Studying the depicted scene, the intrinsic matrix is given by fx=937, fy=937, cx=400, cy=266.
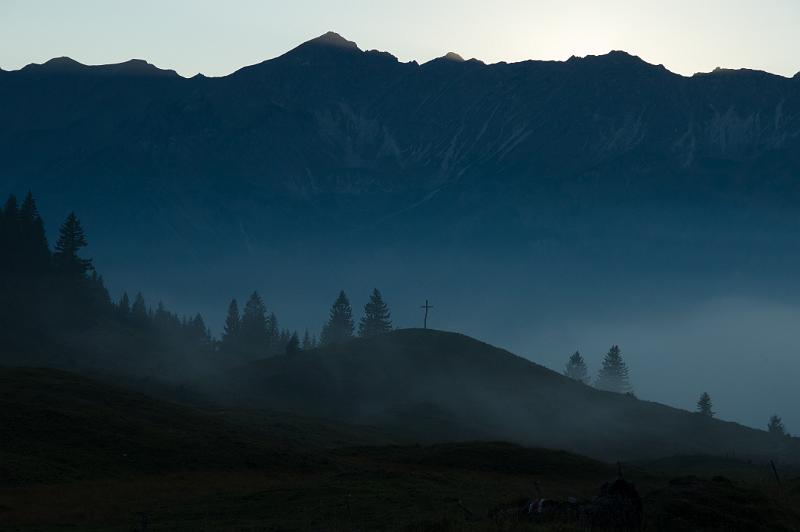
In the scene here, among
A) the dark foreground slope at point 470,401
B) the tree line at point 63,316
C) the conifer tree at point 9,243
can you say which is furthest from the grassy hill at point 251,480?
the conifer tree at point 9,243

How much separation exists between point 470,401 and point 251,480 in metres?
93.9

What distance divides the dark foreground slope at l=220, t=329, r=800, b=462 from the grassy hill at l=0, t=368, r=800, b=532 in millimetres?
43605

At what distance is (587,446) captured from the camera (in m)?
123

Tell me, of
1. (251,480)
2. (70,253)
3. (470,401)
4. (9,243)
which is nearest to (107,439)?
(251,480)

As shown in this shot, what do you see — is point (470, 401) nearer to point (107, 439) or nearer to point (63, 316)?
point (63, 316)

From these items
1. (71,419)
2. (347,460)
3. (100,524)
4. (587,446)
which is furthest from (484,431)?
(100,524)

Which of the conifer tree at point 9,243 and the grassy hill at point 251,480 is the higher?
the conifer tree at point 9,243

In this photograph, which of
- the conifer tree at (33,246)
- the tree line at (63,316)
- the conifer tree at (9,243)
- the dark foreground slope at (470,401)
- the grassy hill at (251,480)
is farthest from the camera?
the conifer tree at (33,246)

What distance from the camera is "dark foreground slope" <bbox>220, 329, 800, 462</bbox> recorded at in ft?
419

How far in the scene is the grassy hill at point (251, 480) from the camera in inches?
1331

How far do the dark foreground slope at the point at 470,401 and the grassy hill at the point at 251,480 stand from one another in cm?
4360

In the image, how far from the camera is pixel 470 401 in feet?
486

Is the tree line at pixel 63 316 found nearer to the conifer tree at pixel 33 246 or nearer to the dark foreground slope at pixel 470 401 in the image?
the conifer tree at pixel 33 246

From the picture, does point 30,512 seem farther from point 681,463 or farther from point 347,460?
point 681,463
